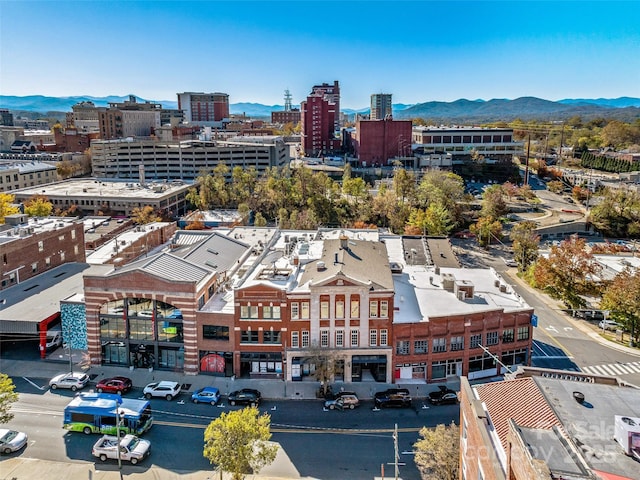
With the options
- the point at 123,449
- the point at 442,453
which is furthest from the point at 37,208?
the point at 442,453

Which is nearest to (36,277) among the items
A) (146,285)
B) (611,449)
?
(146,285)

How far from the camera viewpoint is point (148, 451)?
36.7 metres

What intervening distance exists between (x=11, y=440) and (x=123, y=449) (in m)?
8.36

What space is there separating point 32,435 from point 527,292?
209 ft

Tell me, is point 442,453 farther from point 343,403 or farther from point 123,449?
point 123,449

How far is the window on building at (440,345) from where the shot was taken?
4744 centimetres

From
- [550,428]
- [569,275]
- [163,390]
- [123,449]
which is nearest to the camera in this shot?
[550,428]

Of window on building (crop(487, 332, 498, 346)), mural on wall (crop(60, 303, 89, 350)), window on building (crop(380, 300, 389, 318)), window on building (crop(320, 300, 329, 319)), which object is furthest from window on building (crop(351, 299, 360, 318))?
mural on wall (crop(60, 303, 89, 350))

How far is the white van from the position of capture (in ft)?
172

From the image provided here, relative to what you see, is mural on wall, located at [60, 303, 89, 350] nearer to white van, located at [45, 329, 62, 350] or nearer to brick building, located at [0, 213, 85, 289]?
white van, located at [45, 329, 62, 350]

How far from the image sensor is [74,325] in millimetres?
50719

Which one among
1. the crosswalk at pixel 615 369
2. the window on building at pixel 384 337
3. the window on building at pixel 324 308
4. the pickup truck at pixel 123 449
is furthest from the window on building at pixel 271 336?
the crosswalk at pixel 615 369

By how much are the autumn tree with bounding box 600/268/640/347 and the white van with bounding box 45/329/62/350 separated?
58.9 metres

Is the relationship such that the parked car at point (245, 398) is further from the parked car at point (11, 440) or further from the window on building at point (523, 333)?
the window on building at point (523, 333)
